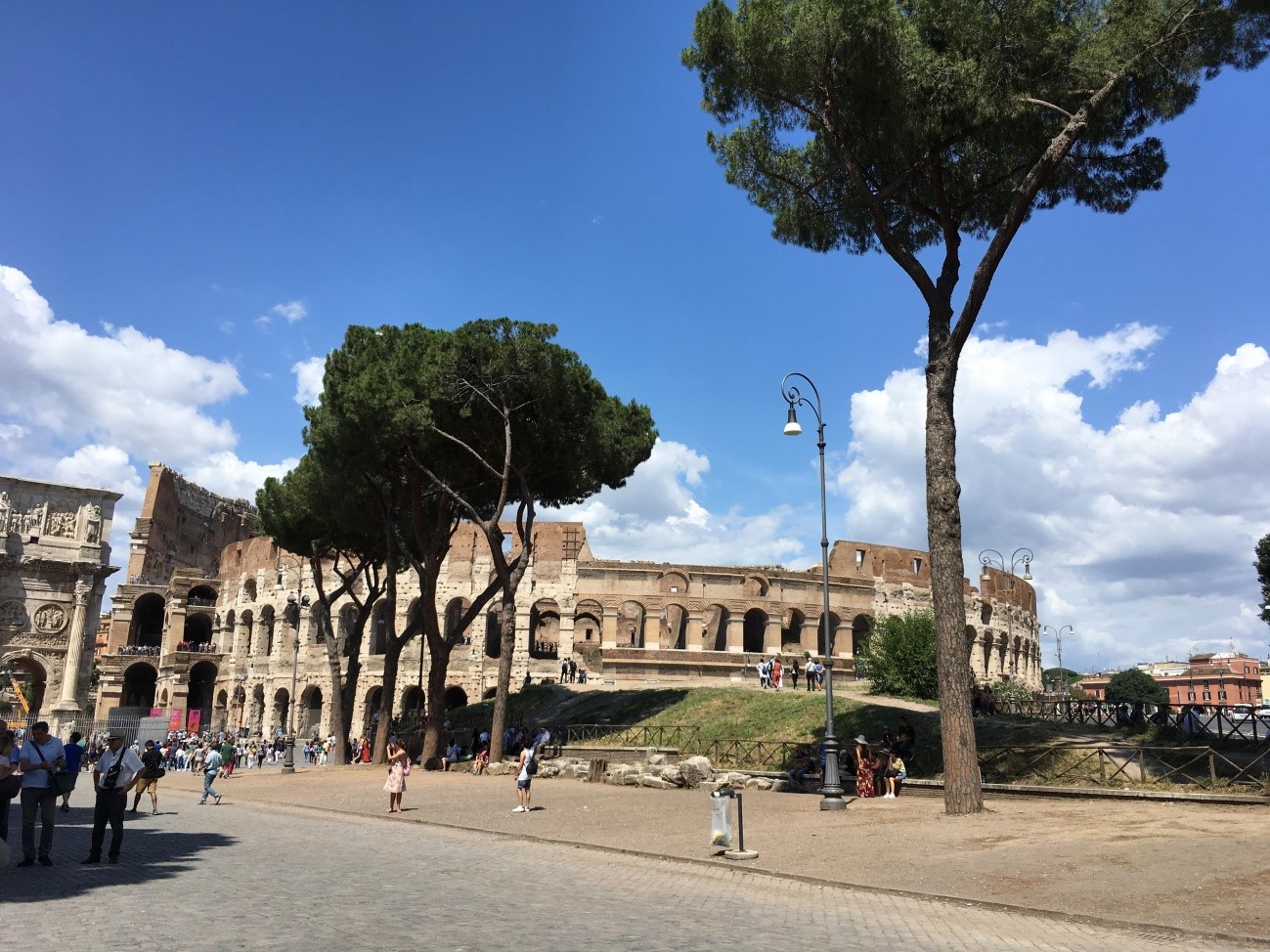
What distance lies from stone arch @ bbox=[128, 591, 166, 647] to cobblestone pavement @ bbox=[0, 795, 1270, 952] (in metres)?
46.4

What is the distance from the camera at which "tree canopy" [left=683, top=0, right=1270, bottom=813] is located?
11367 millimetres

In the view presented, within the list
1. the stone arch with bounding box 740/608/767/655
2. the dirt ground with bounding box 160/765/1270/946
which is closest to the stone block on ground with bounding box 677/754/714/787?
the dirt ground with bounding box 160/765/1270/946

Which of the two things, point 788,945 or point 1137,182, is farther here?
point 1137,182

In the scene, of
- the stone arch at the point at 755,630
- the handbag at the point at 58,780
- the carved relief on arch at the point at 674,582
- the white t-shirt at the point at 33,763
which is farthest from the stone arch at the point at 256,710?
the white t-shirt at the point at 33,763

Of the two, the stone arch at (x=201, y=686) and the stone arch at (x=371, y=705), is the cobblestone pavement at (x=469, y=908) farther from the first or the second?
the stone arch at (x=201, y=686)

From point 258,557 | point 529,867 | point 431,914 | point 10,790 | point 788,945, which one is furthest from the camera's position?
point 258,557

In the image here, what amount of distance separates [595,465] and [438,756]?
7.69 m

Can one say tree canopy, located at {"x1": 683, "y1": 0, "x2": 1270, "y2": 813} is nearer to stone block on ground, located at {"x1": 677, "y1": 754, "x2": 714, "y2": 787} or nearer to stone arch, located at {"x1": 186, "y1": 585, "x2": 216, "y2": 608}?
stone block on ground, located at {"x1": 677, "y1": 754, "x2": 714, "y2": 787}

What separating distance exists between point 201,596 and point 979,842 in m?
50.1

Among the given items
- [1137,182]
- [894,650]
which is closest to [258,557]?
[894,650]

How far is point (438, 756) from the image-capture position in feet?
68.1

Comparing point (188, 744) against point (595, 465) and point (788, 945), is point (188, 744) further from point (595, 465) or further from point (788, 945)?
point (788, 945)

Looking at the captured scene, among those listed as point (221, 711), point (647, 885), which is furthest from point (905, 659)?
point (221, 711)

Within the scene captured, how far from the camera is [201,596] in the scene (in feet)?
165
